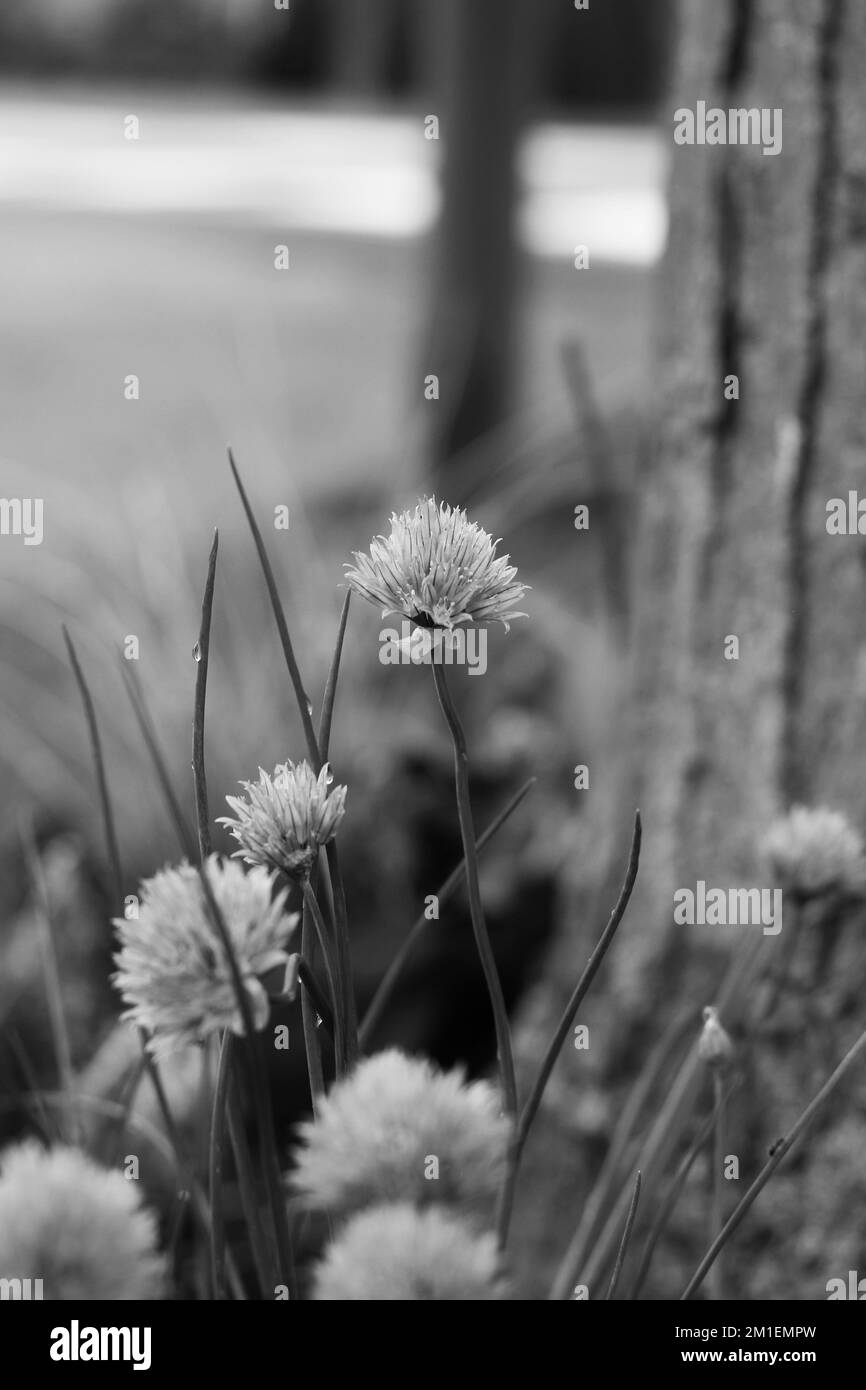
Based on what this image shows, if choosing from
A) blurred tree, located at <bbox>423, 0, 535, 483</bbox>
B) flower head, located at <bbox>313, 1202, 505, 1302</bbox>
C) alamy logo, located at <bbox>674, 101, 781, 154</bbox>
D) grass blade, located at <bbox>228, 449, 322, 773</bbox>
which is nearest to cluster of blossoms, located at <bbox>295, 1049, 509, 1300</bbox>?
flower head, located at <bbox>313, 1202, 505, 1302</bbox>

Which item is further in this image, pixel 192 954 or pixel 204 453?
pixel 204 453

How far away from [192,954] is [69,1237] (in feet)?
0.19

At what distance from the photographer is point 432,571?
33 cm

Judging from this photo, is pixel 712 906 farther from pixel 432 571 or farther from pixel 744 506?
pixel 432 571

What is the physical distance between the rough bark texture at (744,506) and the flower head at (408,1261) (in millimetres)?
526

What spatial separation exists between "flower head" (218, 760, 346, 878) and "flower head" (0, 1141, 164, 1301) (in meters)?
0.08

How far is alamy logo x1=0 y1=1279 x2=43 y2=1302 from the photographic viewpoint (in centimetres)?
29

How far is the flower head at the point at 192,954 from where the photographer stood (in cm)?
29

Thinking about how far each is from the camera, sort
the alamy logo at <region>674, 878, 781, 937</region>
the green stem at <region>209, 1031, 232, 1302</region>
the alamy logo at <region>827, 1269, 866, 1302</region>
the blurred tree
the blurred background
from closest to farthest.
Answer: the green stem at <region>209, 1031, 232, 1302</region> < the alamy logo at <region>827, 1269, 866, 1302</region> < the alamy logo at <region>674, 878, 781, 937</region> < the blurred background < the blurred tree

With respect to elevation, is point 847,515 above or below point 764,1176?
above

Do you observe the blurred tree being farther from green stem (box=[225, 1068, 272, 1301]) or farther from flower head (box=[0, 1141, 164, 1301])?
flower head (box=[0, 1141, 164, 1301])
